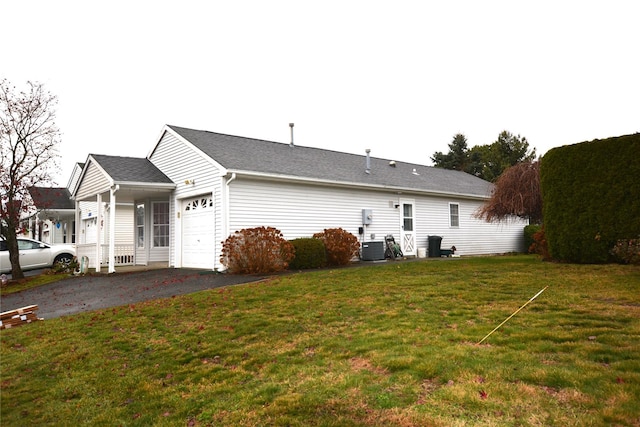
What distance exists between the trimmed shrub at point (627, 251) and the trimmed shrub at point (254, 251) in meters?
8.29

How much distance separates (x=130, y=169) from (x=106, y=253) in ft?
12.5

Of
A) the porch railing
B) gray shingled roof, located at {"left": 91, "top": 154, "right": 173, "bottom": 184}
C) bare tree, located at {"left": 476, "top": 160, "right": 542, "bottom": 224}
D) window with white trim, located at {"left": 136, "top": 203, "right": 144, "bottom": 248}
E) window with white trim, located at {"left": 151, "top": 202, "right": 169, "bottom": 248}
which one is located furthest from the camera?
window with white trim, located at {"left": 136, "top": 203, "right": 144, "bottom": 248}

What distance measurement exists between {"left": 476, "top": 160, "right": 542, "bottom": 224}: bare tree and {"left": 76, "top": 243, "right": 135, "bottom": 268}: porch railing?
14483 mm

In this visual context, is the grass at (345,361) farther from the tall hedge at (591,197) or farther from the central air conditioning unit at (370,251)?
the central air conditioning unit at (370,251)

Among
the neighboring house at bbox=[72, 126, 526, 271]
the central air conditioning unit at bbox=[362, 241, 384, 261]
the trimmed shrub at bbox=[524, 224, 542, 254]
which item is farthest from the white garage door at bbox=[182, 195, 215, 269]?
the trimmed shrub at bbox=[524, 224, 542, 254]

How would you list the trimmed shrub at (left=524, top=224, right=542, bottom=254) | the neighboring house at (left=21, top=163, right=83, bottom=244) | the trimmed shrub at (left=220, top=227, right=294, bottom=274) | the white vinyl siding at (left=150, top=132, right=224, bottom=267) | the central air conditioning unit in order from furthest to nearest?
1. the neighboring house at (left=21, top=163, right=83, bottom=244)
2. the trimmed shrub at (left=524, top=224, right=542, bottom=254)
3. the central air conditioning unit
4. the white vinyl siding at (left=150, top=132, right=224, bottom=267)
5. the trimmed shrub at (left=220, top=227, right=294, bottom=274)

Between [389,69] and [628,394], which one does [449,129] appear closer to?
[389,69]

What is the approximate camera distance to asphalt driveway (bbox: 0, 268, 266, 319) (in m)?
8.78

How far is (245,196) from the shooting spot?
42.6ft

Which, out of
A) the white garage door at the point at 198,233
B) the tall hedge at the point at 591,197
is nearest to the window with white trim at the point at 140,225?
the white garage door at the point at 198,233

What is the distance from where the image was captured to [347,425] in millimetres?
2850

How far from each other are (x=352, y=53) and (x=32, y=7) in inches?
337

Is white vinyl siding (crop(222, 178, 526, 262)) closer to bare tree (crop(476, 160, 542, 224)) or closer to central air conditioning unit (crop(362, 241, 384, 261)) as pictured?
central air conditioning unit (crop(362, 241, 384, 261))

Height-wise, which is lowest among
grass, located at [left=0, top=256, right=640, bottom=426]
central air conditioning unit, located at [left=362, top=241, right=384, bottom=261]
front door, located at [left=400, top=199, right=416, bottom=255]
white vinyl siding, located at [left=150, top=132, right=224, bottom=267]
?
grass, located at [left=0, top=256, right=640, bottom=426]
